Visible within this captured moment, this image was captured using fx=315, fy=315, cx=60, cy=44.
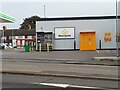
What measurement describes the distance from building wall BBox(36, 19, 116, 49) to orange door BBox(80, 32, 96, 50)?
54 cm

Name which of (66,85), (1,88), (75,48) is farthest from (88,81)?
(75,48)

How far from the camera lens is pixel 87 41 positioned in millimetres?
41625

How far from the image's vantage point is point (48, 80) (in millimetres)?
12672

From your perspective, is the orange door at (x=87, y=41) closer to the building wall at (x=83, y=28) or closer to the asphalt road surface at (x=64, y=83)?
the building wall at (x=83, y=28)

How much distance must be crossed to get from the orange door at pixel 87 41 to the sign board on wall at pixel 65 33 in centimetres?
130

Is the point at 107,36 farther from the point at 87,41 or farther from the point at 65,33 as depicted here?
the point at 65,33

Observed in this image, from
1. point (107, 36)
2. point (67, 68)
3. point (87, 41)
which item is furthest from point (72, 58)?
point (107, 36)

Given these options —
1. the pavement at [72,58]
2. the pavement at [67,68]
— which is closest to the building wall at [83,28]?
the pavement at [72,58]

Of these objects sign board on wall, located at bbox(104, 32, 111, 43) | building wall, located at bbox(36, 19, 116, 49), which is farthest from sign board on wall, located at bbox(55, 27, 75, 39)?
sign board on wall, located at bbox(104, 32, 111, 43)

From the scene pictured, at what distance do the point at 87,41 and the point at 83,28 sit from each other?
1.81 meters

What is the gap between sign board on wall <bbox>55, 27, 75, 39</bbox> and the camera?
41938 millimetres

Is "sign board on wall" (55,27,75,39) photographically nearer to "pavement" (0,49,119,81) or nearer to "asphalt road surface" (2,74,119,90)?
"pavement" (0,49,119,81)

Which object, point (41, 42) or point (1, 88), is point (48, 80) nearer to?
point (1, 88)

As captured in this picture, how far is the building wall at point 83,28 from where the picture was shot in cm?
4138
